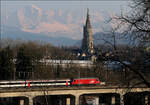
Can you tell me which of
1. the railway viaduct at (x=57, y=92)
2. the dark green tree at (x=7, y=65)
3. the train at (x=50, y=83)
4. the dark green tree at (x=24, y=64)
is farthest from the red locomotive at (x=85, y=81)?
the dark green tree at (x=7, y=65)

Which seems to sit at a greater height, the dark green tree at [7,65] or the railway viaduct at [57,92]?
the dark green tree at [7,65]

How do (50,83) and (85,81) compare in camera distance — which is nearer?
(50,83)

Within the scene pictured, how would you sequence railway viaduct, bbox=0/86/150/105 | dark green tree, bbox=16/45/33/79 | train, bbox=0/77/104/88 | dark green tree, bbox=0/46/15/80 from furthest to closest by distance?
dark green tree, bbox=16/45/33/79, dark green tree, bbox=0/46/15/80, train, bbox=0/77/104/88, railway viaduct, bbox=0/86/150/105

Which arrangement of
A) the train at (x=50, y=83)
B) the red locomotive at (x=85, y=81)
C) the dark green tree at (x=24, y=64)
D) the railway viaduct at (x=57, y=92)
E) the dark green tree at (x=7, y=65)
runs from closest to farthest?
1. the railway viaduct at (x=57, y=92)
2. the train at (x=50, y=83)
3. the red locomotive at (x=85, y=81)
4. the dark green tree at (x=7, y=65)
5. the dark green tree at (x=24, y=64)

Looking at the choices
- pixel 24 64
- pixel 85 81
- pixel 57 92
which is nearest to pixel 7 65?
pixel 24 64

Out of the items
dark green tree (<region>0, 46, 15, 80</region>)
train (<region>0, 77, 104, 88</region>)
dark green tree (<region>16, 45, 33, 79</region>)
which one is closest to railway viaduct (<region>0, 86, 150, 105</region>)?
train (<region>0, 77, 104, 88</region>)

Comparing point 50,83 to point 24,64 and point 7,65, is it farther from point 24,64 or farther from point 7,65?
point 24,64

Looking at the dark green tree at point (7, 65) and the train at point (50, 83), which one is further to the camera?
the dark green tree at point (7, 65)

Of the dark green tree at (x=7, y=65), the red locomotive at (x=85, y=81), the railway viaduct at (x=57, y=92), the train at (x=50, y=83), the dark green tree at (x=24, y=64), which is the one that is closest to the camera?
the railway viaduct at (x=57, y=92)

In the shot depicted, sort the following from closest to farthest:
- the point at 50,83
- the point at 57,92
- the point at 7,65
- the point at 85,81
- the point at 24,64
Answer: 1. the point at 50,83
2. the point at 57,92
3. the point at 85,81
4. the point at 7,65
5. the point at 24,64

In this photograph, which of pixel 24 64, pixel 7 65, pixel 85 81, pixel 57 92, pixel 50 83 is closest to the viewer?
pixel 50 83

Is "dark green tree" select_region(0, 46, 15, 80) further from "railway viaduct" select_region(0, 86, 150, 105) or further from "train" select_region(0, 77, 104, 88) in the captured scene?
"train" select_region(0, 77, 104, 88)

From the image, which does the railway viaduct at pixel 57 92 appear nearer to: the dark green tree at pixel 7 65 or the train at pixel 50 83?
the train at pixel 50 83

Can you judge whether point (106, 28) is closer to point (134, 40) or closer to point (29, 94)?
point (134, 40)
